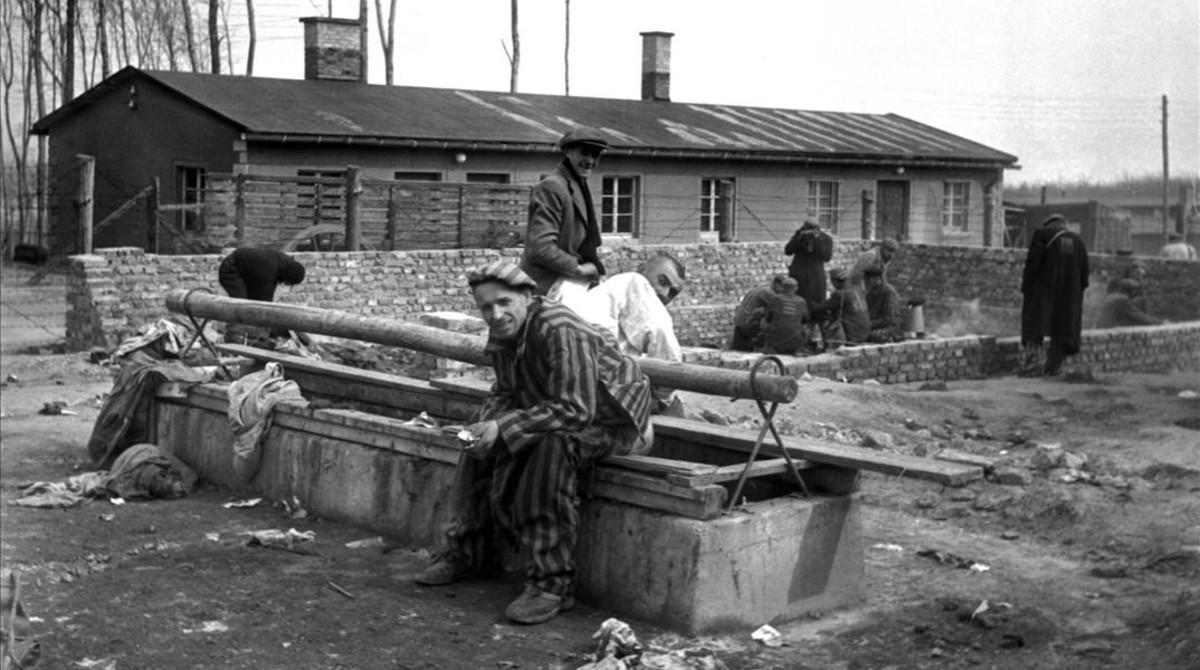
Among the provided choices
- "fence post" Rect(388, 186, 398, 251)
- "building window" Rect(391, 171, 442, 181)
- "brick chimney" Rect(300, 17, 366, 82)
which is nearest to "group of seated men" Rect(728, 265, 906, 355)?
"fence post" Rect(388, 186, 398, 251)


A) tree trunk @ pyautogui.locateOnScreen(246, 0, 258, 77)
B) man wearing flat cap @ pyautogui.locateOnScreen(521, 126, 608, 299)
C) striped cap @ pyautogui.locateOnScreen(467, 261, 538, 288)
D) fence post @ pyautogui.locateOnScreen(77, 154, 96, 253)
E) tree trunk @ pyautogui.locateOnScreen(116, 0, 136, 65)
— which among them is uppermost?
tree trunk @ pyautogui.locateOnScreen(116, 0, 136, 65)

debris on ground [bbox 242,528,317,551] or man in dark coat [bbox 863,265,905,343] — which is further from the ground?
man in dark coat [bbox 863,265,905,343]

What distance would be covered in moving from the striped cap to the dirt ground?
1.37 metres

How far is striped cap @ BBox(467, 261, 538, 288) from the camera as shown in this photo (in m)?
6.84

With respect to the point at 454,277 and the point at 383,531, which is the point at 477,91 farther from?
the point at 383,531

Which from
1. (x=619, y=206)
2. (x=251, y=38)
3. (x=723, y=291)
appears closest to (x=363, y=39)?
(x=619, y=206)

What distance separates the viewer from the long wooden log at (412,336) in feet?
22.9

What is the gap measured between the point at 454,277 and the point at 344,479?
523 inches

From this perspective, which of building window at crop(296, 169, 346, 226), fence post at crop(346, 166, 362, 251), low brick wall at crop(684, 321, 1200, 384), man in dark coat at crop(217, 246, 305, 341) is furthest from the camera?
building window at crop(296, 169, 346, 226)

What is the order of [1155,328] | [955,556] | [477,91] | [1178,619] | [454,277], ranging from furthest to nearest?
1. [477,91]
2. [454,277]
3. [1155,328]
4. [955,556]
5. [1178,619]

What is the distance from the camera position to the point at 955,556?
810 cm

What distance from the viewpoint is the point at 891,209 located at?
33.7 m

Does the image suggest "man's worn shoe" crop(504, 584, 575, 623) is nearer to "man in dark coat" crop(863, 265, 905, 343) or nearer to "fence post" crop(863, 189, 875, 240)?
"man in dark coat" crop(863, 265, 905, 343)

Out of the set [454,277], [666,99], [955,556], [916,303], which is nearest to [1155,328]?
[916,303]
